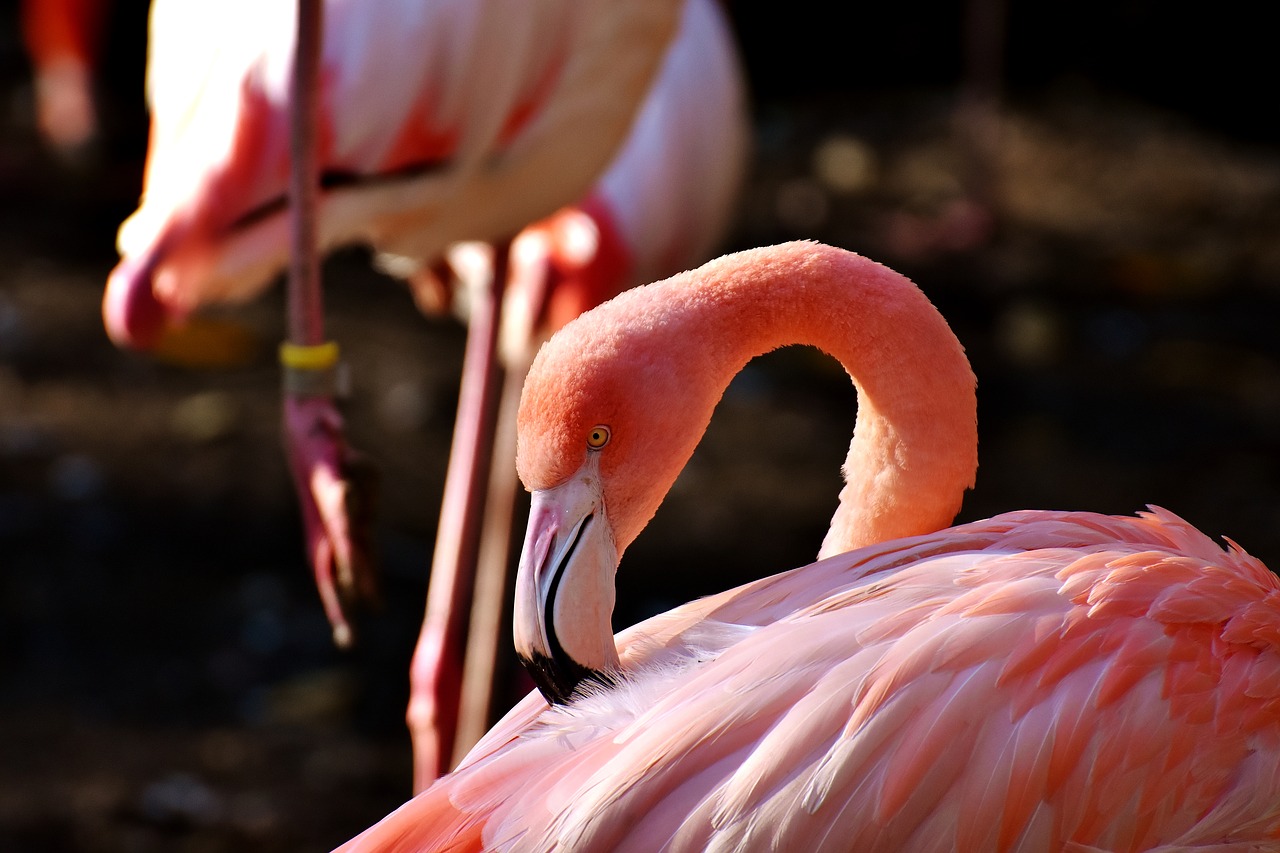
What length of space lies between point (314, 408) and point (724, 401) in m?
2.51

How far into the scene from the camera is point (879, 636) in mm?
1283

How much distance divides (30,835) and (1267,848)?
2132 millimetres

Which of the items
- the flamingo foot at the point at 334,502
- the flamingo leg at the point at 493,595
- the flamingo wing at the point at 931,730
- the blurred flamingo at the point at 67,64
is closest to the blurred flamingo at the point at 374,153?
the flamingo foot at the point at 334,502

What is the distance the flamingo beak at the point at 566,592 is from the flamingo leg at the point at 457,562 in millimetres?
1341

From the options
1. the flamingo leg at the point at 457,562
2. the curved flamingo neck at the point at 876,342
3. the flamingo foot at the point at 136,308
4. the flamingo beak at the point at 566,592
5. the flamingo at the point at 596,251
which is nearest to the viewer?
the flamingo beak at the point at 566,592

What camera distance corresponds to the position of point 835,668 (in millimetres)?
1259

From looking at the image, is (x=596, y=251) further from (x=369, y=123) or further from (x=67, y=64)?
(x=67, y=64)

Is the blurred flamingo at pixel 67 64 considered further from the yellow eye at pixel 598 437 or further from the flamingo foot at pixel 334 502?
the yellow eye at pixel 598 437

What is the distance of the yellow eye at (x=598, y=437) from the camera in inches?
53.3

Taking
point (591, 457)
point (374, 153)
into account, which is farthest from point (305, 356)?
point (591, 457)

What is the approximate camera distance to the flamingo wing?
1216 mm

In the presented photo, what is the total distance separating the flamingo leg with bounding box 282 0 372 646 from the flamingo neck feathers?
19.1 inches

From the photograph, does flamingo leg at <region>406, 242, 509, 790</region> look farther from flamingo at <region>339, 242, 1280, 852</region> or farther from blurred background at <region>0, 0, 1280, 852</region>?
flamingo at <region>339, 242, 1280, 852</region>

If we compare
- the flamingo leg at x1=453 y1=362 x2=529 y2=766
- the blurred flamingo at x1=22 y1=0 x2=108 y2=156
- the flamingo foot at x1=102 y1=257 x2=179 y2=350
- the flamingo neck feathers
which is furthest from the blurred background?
the flamingo neck feathers
